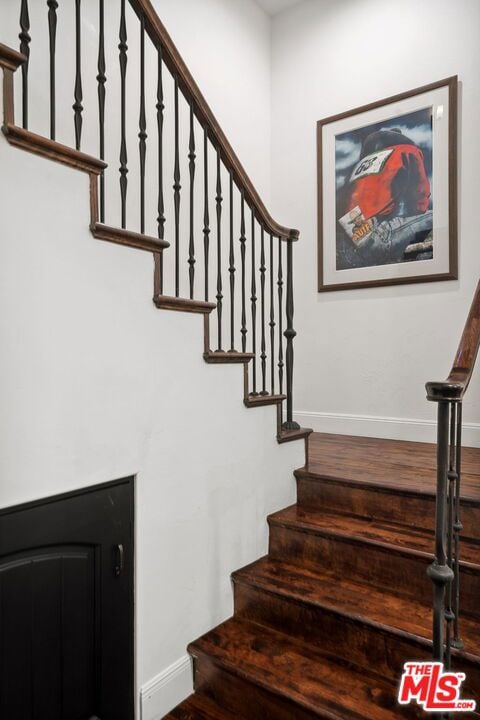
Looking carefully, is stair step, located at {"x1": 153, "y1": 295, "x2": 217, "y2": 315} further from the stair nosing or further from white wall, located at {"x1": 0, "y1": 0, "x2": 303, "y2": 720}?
the stair nosing

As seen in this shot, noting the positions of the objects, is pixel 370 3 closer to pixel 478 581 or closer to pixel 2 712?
pixel 478 581

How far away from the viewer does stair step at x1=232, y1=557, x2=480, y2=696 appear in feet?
5.17

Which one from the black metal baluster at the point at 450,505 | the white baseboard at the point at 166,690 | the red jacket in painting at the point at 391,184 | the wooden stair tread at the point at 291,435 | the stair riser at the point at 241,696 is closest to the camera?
the black metal baluster at the point at 450,505

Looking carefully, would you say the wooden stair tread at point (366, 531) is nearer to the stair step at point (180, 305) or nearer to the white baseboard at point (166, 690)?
the white baseboard at point (166, 690)

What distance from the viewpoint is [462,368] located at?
147 cm

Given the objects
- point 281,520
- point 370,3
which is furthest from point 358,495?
point 370,3

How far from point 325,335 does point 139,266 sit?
2.25m

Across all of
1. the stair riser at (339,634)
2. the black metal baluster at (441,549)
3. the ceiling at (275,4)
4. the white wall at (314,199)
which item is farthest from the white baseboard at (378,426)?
the ceiling at (275,4)

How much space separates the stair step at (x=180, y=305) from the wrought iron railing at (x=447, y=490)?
3.08 ft

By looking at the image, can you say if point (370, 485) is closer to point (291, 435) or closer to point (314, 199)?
point (291, 435)

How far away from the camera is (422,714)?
56.7 inches

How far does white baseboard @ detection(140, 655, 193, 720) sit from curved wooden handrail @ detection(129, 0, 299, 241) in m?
2.02

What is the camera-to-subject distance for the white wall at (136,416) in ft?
4.23

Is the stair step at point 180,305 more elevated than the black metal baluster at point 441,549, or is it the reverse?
the stair step at point 180,305
